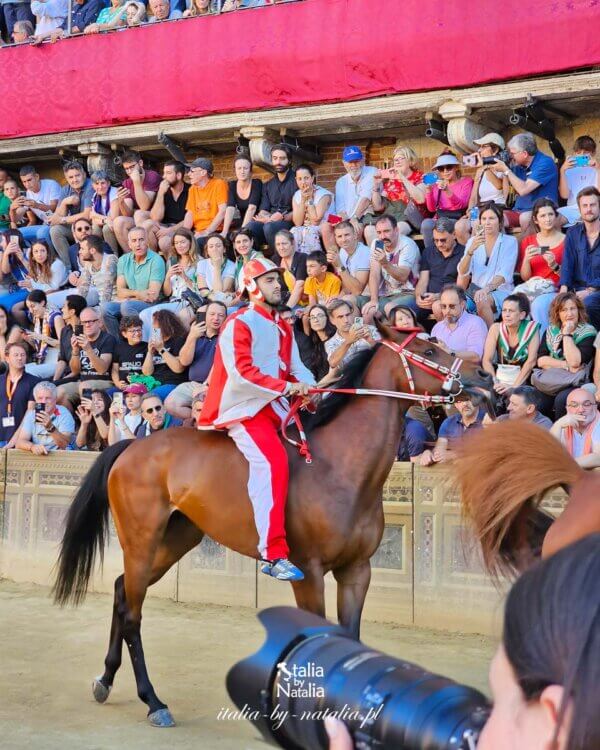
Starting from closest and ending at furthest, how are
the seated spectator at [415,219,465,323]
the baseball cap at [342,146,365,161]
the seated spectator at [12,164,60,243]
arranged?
the seated spectator at [415,219,465,323] → the baseball cap at [342,146,365,161] → the seated spectator at [12,164,60,243]

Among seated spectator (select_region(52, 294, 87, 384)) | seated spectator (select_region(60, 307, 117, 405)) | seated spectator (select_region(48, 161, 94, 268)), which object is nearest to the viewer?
seated spectator (select_region(60, 307, 117, 405))

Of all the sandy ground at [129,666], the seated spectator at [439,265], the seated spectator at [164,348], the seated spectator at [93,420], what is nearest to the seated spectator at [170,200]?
the seated spectator at [164,348]

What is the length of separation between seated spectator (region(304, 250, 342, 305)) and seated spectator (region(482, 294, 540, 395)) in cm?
214

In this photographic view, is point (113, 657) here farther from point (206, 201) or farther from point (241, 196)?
point (206, 201)

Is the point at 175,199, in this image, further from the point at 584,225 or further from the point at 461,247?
the point at 584,225

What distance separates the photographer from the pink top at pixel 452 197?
427 inches

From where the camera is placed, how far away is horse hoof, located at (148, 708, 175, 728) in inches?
229

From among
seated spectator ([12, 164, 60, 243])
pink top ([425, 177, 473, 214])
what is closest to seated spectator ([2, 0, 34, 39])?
seated spectator ([12, 164, 60, 243])

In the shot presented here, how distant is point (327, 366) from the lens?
374 inches

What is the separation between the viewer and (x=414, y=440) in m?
8.40

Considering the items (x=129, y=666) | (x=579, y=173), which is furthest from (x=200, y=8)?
(x=129, y=666)

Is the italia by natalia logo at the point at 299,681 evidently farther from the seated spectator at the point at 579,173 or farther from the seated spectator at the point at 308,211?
the seated spectator at the point at 308,211

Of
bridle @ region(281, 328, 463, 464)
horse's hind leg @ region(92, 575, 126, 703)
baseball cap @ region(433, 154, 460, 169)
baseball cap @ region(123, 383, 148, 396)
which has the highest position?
baseball cap @ region(433, 154, 460, 169)

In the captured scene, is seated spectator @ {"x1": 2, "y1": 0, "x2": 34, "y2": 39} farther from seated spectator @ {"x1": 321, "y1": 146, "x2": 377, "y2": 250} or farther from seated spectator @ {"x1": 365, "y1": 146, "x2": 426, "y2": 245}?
seated spectator @ {"x1": 365, "y1": 146, "x2": 426, "y2": 245}
